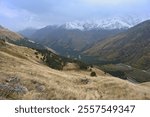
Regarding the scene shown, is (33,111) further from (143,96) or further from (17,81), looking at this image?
(143,96)

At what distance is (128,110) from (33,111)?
3952mm

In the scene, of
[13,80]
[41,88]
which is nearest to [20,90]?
[41,88]

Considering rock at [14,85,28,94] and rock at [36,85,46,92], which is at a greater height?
rock at [14,85,28,94]

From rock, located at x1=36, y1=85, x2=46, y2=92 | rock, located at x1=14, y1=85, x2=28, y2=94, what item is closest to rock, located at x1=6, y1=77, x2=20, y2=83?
rock, located at x1=36, y1=85, x2=46, y2=92

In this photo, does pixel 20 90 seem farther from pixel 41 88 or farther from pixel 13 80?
pixel 13 80

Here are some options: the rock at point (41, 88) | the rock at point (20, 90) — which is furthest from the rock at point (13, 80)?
the rock at point (20, 90)

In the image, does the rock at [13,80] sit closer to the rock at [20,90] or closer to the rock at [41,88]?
the rock at [41,88]

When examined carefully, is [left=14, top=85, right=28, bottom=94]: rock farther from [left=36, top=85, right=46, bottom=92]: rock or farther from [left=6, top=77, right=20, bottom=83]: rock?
[left=6, top=77, right=20, bottom=83]: rock

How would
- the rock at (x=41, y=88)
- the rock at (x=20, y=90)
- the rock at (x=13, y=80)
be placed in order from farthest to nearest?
the rock at (x=13, y=80) → the rock at (x=41, y=88) → the rock at (x=20, y=90)

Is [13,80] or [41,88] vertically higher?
[13,80]

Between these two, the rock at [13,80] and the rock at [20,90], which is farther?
the rock at [13,80]

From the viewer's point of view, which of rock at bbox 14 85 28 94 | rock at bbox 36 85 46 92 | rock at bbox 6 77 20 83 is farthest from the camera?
rock at bbox 6 77 20 83

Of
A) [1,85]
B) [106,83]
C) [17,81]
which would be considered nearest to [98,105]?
[1,85]

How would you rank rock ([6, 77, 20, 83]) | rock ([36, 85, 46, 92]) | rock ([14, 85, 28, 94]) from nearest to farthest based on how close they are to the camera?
rock ([14, 85, 28, 94]) → rock ([36, 85, 46, 92]) → rock ([6, 77, 20, 83])
